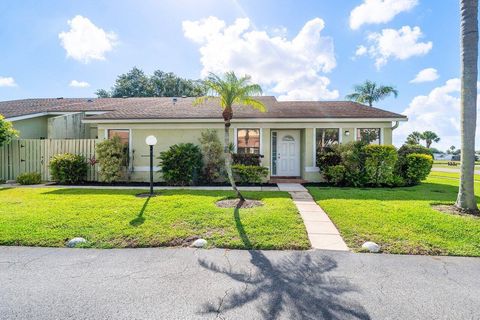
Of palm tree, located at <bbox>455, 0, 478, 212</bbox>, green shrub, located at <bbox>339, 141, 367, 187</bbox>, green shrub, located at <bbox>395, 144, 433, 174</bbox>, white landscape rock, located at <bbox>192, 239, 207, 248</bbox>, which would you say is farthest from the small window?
green shrub, located at <bbox>395, 144, 433, 174</bbox>

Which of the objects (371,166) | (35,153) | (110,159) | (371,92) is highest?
(371,92)

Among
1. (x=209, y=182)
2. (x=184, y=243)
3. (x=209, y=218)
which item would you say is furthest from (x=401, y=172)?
(x=184, y=243)

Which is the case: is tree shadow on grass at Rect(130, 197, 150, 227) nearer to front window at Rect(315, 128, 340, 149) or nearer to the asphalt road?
the asphalt road

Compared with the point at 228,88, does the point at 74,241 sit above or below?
below

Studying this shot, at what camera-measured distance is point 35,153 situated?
1173 cm

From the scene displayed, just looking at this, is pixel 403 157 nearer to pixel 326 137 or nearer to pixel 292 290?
pixel 326 137

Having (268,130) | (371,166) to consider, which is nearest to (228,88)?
(268,130)

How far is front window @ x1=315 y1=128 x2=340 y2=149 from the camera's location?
1166 centimetres

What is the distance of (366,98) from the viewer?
22875mm

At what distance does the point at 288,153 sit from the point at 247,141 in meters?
2.42

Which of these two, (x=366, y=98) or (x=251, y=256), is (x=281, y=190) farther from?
(x=366, y=98)

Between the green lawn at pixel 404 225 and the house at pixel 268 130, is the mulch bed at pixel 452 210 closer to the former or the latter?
the green lawn at pixel 404 225

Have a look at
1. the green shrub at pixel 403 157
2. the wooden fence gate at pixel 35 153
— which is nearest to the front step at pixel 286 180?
the green shrub at pixel 403 157

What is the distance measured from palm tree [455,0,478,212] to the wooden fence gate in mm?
14022
